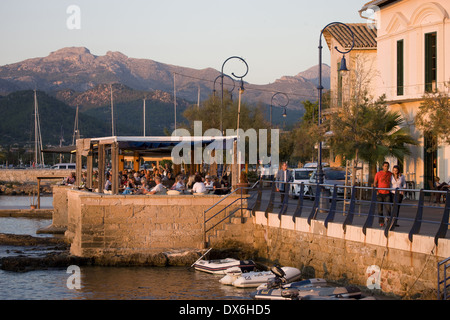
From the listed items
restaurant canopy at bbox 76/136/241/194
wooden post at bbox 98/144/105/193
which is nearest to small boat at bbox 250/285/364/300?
restaurant canopy at bbox 76/136/241/194

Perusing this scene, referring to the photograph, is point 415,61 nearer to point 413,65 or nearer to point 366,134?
point 413,65

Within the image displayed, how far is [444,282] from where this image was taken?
41.8ft

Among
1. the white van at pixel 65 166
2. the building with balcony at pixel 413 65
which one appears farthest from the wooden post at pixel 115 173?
the white van at pixel 65 166

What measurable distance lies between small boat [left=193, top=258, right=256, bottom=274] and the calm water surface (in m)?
0.19

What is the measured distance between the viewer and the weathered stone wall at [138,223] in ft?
72.3

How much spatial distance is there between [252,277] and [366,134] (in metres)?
9.51

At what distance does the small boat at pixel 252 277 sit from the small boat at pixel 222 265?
20.4 inches

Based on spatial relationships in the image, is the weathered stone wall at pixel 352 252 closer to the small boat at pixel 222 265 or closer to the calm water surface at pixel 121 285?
the small boat at pixel 222 265

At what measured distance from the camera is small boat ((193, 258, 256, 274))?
19.9 m

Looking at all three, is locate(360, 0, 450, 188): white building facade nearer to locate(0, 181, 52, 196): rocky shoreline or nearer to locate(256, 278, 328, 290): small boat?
locate(256, 278, 328, 290): small boat

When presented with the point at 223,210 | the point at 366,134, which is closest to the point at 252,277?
the point at 223,210

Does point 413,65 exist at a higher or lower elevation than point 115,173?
higher

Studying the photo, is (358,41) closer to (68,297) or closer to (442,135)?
(442,135)
